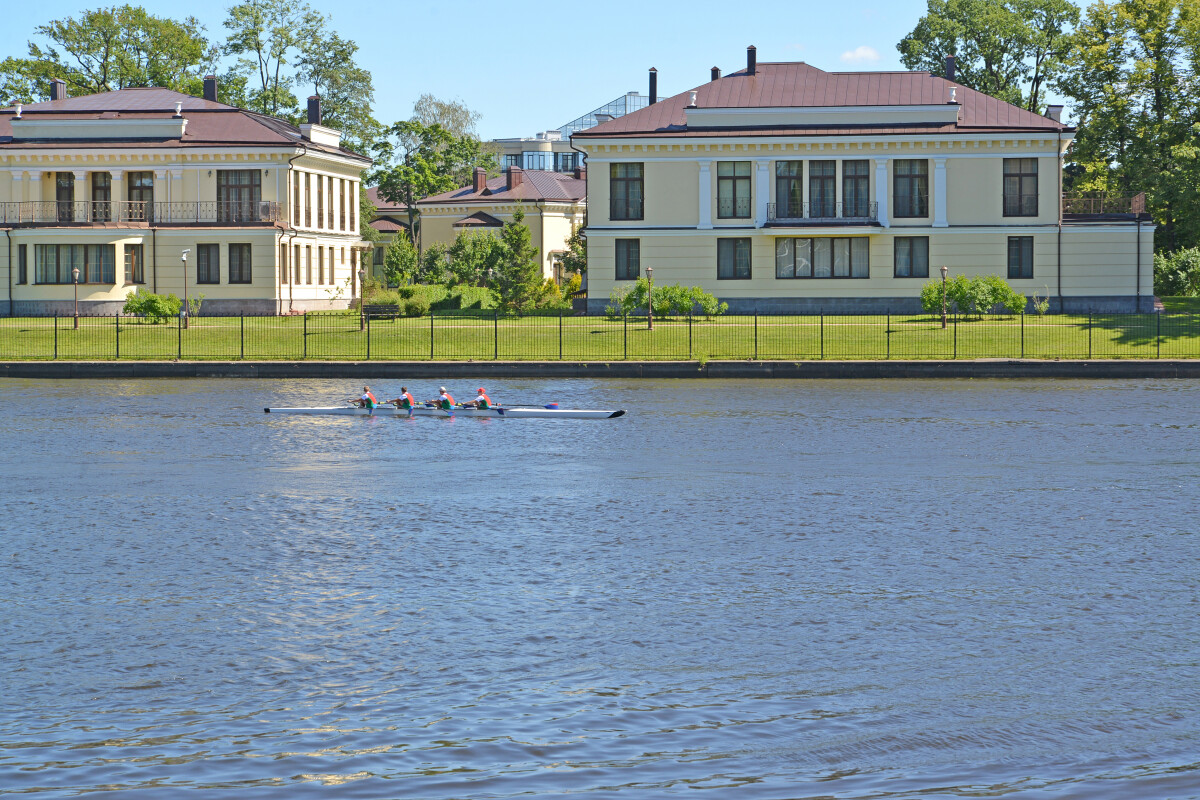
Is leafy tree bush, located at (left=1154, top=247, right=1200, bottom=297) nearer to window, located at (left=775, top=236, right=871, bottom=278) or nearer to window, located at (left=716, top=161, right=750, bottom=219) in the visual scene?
window, located at (left=775, top=236, right=871, bottom=278)

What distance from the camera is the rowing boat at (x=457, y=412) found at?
29516 millimetres

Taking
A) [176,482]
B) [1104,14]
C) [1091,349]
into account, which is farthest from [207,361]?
[1104,14]

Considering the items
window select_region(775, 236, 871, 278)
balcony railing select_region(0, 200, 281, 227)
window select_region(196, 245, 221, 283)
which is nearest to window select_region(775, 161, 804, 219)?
window select_region(775, 236, 871, 278)

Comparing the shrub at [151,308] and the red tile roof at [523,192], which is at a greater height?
the red tile roof at [523,192]

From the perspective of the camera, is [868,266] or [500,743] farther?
[868,266]

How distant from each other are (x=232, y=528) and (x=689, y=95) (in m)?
46.8

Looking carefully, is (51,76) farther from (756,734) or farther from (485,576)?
(756,734)

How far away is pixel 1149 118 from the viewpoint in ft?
222

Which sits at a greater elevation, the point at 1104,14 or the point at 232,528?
the point at 1104,14

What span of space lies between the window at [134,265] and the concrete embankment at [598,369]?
68.0 feet

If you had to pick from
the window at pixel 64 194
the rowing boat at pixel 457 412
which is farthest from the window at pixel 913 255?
the window at pixel 64 194

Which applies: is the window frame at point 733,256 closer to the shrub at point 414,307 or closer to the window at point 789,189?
the window at point 789,189

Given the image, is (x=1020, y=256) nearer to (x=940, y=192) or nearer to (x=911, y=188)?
(x=940, y=192)

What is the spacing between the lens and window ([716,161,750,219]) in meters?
59.3
